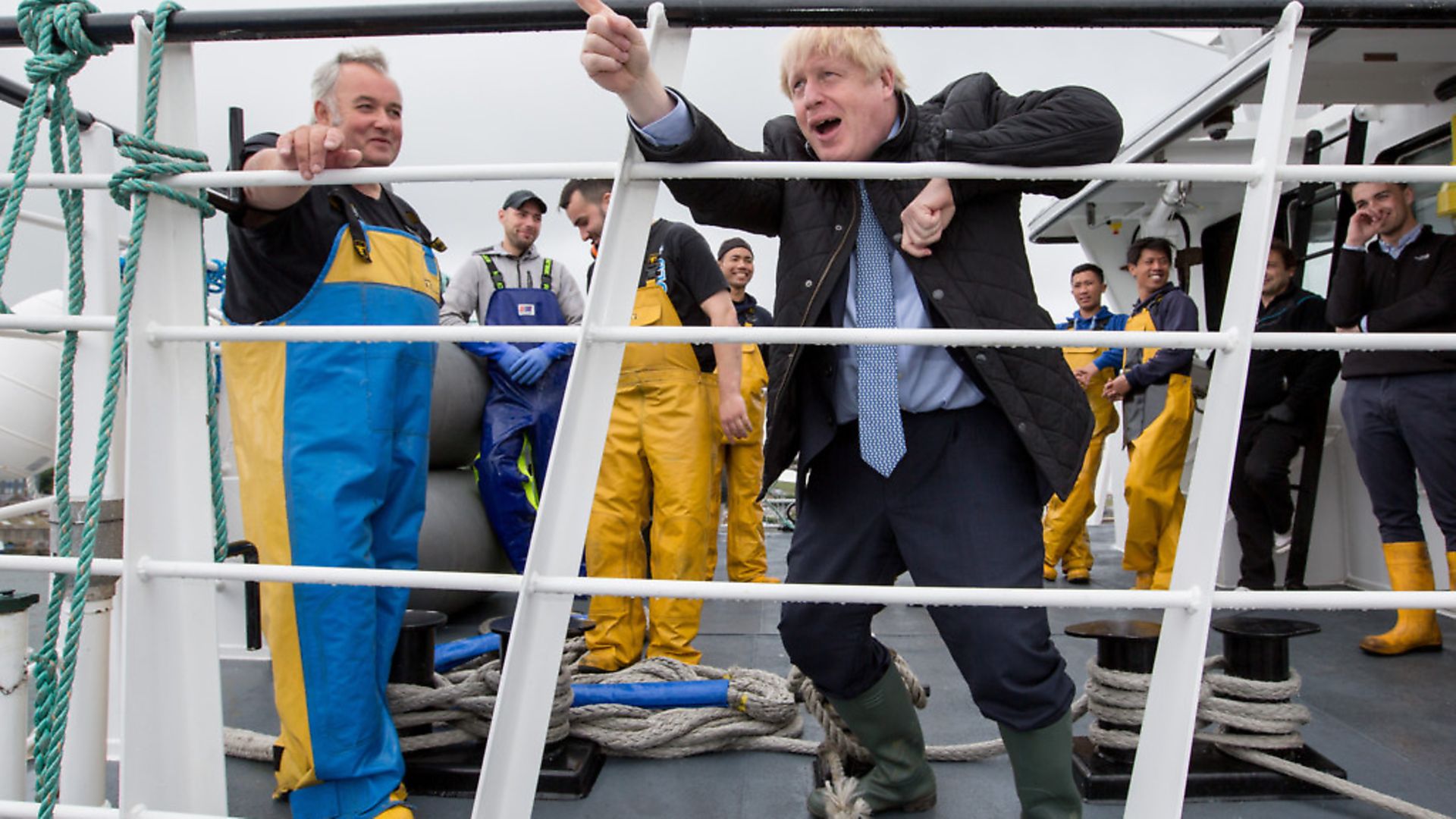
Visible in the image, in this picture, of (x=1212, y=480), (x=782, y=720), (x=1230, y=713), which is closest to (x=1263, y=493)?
(x=1230, y=713)

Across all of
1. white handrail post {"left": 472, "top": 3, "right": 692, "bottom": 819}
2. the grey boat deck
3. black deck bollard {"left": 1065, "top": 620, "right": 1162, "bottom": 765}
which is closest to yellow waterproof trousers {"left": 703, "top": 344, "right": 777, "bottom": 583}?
the grey boat deck

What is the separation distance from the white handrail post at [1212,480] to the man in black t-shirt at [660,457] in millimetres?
1861

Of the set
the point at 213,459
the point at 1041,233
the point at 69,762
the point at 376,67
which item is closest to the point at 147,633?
the point at 213,459

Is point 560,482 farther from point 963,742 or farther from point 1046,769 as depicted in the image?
point 963,742

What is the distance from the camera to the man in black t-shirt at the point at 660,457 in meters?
2.84

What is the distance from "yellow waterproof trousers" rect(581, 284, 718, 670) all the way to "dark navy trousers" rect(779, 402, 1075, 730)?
127 centimetres

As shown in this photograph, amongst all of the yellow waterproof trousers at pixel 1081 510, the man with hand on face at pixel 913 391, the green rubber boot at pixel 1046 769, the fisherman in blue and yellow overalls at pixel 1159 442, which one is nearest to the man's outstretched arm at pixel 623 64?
the man with hand on face at pixel 913 391

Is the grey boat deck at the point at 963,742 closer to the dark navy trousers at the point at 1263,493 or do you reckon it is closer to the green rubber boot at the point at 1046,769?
the green rubber boot at the point at 1046,769

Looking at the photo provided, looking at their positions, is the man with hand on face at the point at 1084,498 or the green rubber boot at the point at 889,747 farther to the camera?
the man with hand on face at the point at 1084,498

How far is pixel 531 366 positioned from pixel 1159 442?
2.71 m

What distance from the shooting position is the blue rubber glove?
12.0 feet

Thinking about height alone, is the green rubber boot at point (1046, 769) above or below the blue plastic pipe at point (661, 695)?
above

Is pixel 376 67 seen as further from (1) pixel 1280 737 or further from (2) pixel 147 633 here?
(1) pixel 1280 737

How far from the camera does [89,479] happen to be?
1.65 meters
